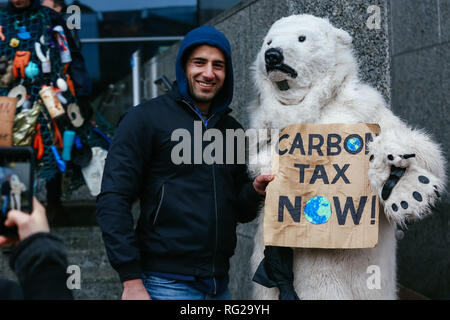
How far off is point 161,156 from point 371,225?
3.46 ft

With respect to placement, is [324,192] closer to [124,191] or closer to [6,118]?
[124,191]

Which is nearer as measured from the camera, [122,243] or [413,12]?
[122,243]

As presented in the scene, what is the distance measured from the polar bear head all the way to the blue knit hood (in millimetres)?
255

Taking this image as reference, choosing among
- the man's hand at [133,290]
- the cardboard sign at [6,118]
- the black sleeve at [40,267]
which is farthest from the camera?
the cardboard sign at [6,118]

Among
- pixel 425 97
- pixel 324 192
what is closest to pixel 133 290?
pixel 324 192

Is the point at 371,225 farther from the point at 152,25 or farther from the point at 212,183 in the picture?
the point at 152,25

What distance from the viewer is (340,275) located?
254 centimetres

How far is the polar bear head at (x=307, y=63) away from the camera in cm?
254

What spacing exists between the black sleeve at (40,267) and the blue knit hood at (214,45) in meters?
1.29

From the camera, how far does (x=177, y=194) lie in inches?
101

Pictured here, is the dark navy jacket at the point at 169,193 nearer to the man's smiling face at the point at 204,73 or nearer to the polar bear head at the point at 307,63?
the man's smiling face at the point at 204,73

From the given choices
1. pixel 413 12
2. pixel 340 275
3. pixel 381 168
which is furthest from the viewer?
pixel 413 12

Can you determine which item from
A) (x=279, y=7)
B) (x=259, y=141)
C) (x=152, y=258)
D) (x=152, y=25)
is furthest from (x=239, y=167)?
(x=152, y=25)

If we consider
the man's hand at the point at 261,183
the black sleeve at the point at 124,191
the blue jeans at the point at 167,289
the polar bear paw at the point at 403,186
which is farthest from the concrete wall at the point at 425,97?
the black sleeve at the point at 124,191
